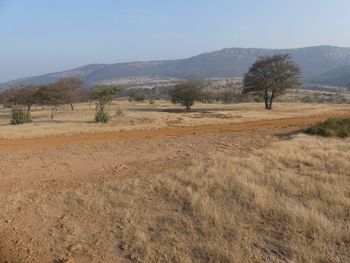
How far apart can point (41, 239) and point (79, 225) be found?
2.04ft

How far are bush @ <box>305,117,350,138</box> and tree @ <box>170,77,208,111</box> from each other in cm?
2002

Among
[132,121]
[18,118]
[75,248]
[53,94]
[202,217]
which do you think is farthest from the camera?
[53,94]

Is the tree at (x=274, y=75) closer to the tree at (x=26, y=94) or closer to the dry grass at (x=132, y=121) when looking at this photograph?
the dry grass at (x=132, y=121)

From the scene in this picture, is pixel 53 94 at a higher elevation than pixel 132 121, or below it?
higher

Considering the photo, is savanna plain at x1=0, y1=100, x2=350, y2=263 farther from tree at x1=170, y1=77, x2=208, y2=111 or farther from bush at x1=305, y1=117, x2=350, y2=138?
tree at x1=170, y1=77, x2=208, y2=111

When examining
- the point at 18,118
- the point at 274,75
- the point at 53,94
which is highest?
the point at 274,75

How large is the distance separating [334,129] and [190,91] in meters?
21.4

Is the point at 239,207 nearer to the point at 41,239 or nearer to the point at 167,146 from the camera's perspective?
the point at 41,239

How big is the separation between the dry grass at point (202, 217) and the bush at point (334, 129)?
628 centimetres

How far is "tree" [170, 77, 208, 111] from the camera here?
32.5m

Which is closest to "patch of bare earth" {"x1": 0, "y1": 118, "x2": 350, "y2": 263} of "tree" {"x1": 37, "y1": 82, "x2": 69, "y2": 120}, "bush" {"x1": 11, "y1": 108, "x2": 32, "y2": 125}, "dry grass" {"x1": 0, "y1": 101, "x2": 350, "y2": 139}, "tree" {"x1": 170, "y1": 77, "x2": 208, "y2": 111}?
"dry grass" {"x1": 0, "y1": 101, "x2": 350, "y2": 139}

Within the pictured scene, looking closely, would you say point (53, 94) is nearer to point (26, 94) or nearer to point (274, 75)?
point (26, 94)

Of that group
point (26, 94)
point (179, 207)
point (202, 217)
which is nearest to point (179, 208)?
point (179, 207)

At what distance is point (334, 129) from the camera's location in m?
12.7
